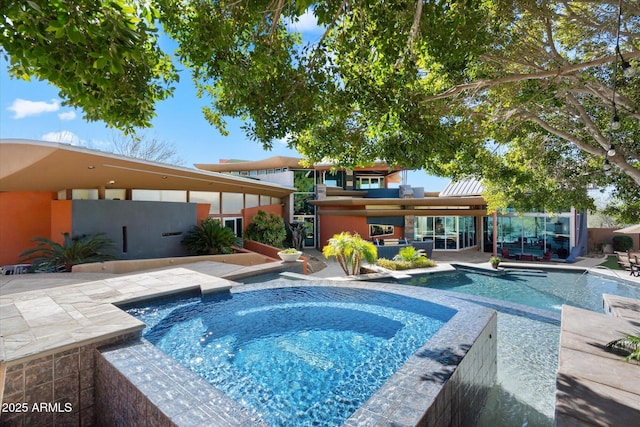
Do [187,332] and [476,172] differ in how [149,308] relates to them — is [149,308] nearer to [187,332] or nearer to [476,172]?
[187,332]

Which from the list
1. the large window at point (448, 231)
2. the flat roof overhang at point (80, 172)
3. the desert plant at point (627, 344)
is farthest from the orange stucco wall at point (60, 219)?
the large window at point (448, 231)

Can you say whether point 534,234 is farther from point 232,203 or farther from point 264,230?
point 232,203

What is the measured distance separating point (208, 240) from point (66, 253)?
5172 mm

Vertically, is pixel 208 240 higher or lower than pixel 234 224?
lower

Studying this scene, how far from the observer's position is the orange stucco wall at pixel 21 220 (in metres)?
10.8

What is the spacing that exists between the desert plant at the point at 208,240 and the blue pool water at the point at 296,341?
6.80m

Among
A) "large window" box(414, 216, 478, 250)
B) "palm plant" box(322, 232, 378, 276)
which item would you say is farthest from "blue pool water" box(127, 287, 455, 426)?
"large window" box(414, 216, 478, 250)

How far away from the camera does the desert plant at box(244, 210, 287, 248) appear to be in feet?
60.0

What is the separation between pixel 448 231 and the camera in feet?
72.7

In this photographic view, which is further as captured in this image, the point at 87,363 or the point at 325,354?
the point at 325,354

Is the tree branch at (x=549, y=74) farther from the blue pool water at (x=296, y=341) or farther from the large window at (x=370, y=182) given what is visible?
the large window at (x=370, y=182)

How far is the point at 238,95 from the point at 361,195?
21138mm

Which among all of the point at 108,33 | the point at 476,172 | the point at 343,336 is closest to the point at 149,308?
Result: the point at 343,336

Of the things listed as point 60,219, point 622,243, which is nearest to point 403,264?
point 60,219
